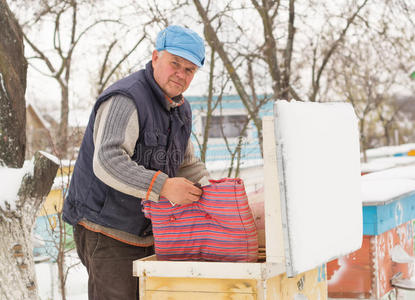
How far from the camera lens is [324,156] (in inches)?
80.2

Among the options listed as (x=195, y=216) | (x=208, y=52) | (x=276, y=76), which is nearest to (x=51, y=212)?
(x=208, y=52)

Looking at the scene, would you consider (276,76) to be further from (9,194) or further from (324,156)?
(324,156)

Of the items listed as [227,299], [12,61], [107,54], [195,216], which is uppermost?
[107,54]

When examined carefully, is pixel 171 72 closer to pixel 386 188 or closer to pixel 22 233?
pixel 22 233

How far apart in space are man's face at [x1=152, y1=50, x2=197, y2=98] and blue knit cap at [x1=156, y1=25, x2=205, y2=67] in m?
0.05

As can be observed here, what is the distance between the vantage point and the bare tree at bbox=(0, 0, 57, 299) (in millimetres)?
3377

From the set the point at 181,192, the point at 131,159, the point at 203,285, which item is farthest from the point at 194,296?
the point at 131,159

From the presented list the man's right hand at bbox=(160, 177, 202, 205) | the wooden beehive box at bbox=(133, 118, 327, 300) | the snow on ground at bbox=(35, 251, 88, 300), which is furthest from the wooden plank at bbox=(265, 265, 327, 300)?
the snow on ground at bbox=(35, 251, 88, 300)

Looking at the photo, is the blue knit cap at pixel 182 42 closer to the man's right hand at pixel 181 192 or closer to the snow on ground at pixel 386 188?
the man's right hand at pixel 181 192

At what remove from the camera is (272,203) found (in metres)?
1.90

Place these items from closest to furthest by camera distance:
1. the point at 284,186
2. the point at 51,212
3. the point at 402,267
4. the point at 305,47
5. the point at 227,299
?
the point at 284,186 < the point at 227,299 < the point at 402,267 < the point at 51,212 < the point at 305,47

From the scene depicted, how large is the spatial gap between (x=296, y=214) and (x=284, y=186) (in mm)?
112

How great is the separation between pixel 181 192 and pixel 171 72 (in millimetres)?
671

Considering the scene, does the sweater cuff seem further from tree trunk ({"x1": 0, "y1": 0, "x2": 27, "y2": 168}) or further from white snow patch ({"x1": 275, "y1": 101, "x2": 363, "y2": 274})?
tree trunk ({"x1": 0, "y1": 0, "x2": 27, "y2": 168})
